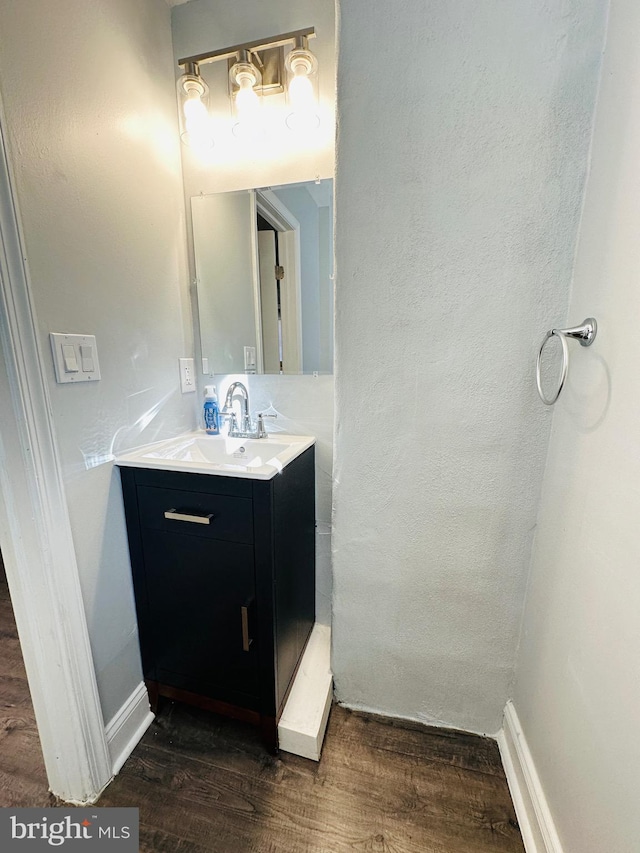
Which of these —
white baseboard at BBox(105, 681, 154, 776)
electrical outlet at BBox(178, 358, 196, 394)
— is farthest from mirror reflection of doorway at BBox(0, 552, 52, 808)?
electrical outlet at BBox(178, 358, 196, 394)

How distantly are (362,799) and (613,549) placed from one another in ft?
3.25

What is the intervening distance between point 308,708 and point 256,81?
2.16 metres

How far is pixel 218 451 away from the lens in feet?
4.30

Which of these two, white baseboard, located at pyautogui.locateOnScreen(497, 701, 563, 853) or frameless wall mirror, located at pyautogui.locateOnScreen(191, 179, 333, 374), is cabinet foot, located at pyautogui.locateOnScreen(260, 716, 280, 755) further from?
frameless wall mirror, located at pyautogui.locateOnScreen(191, 179, 333, 374)

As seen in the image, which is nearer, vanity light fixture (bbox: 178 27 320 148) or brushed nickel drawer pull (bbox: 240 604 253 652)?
brushed nickel drawer pull (bbox: 240 604 253 652)

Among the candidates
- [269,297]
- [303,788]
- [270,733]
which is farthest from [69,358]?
[303,788]

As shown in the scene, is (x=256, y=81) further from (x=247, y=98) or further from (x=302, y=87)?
(x=302, y=87)

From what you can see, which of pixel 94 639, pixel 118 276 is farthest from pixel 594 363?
pixel 94 639

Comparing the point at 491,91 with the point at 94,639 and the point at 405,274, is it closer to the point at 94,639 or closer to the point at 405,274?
the point at 405,274

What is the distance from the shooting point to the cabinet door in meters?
0.98

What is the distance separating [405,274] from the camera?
906 millimetres

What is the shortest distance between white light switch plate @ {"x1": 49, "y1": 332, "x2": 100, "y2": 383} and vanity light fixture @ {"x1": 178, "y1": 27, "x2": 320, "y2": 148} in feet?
3.16

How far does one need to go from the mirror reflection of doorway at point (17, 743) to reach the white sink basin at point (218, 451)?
0.96 metres

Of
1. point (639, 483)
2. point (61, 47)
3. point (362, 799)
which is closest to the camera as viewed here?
point (639, 483)
